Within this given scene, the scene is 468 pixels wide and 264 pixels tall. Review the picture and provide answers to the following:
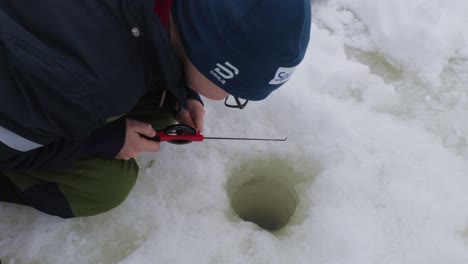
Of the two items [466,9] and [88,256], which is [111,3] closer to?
[88,256]

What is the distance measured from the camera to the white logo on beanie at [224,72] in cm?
104

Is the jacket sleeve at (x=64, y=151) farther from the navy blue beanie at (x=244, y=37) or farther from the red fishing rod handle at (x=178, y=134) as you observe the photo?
the navy blue beanie at (x=244, y=37)

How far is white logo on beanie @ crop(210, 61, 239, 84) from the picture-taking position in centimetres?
104

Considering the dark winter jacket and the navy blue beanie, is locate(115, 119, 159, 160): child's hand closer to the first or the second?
the dark winter jacket

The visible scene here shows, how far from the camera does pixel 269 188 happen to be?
1.78 m

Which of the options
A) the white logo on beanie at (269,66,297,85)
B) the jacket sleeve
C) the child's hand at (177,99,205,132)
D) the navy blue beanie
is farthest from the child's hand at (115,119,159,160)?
the white logo on beanie at (269,66,297,85)

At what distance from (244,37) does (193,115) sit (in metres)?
0.62

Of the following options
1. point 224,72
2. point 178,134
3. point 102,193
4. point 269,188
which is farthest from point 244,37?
point 269,188

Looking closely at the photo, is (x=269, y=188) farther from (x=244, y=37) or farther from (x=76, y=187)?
(x=244, y=37)

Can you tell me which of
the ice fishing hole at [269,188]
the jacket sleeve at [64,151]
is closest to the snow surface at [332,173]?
the ice fishing hole at [269,188]

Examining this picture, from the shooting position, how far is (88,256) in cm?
137

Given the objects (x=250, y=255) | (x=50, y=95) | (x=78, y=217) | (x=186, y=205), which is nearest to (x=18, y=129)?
A: (x=50, y=95)

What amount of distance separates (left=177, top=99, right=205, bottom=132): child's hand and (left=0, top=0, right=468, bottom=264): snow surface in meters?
0.13

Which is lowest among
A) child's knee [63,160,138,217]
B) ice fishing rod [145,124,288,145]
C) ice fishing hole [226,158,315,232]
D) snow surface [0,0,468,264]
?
ice fishing hole [226,158,315,232]
